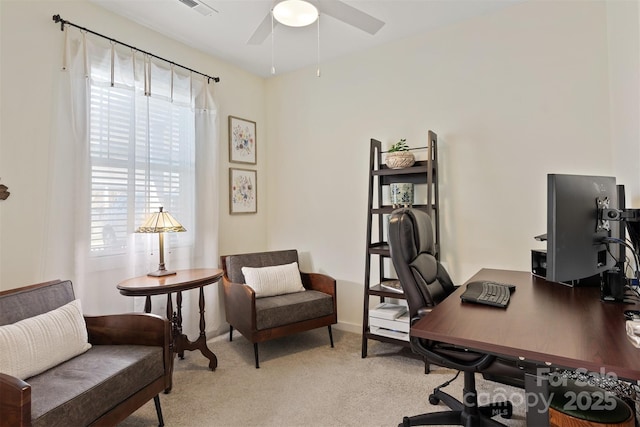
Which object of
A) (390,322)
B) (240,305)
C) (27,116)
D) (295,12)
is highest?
(295,12)

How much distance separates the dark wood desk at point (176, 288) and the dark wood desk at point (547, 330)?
1.66 meters

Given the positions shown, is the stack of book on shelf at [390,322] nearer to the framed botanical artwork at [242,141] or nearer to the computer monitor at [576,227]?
the computer monitor at [576,227]

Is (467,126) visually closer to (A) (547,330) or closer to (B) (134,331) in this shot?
(A) (547,330)

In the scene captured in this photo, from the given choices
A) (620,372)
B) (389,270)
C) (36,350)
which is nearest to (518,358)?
(620,372)

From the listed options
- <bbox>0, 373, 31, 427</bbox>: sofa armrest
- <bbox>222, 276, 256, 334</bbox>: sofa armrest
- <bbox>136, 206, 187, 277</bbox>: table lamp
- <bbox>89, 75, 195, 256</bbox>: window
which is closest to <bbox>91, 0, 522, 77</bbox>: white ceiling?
<bbox>89, 75, 195, 256</bbox>: window

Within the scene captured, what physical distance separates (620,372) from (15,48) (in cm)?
317

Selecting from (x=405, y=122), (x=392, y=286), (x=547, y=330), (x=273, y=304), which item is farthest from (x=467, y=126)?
(x=273, y=304)

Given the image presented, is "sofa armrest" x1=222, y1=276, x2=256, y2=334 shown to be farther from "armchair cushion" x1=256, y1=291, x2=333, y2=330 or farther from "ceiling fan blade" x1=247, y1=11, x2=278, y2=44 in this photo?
"ceiling fan blade" x1=247, y1=11, x2=278, y2=44

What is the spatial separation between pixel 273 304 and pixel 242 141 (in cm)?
174

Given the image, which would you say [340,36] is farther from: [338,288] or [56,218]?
[56,218]

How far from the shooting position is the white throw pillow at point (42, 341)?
1.44 metres

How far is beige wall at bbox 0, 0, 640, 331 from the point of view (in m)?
2.08

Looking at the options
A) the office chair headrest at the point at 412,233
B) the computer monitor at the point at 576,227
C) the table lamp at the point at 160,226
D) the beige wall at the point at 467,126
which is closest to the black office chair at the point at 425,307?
the office chair headrest at the point at 412,233

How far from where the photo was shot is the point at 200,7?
8.13 feet
